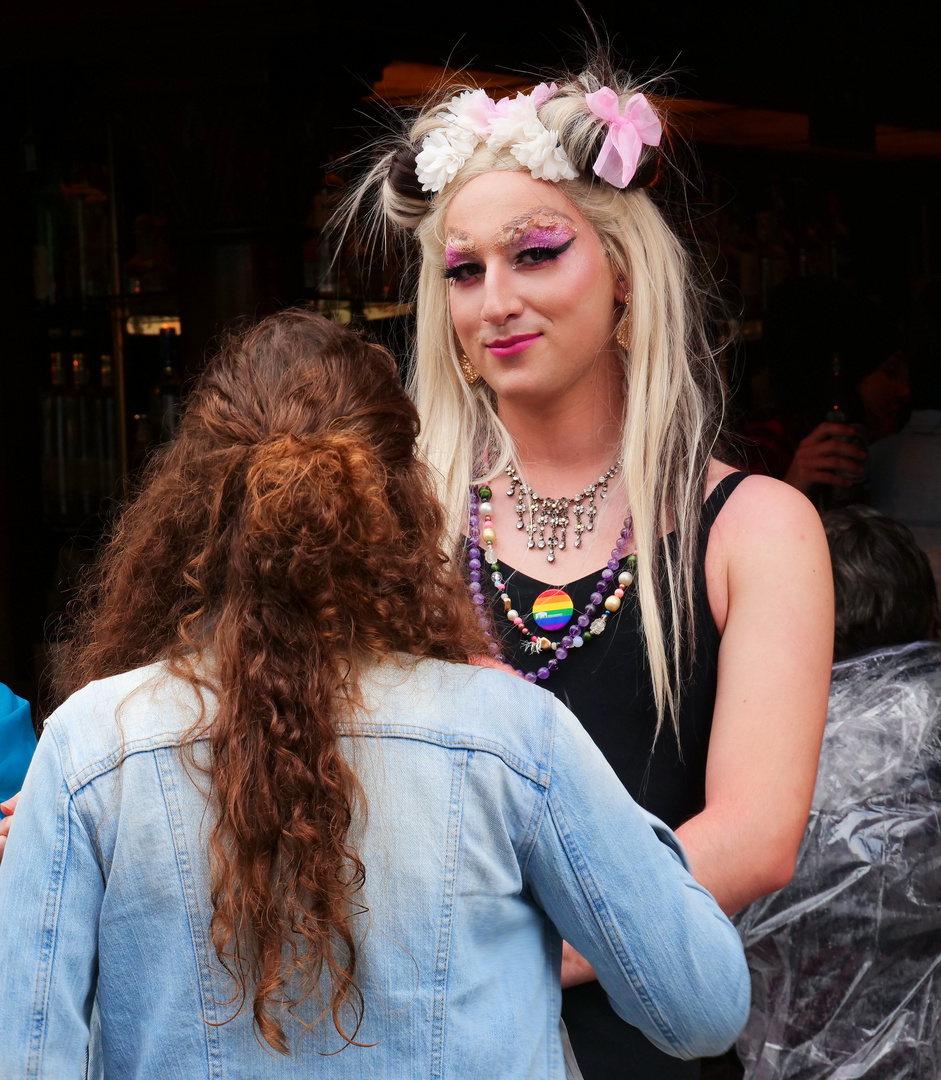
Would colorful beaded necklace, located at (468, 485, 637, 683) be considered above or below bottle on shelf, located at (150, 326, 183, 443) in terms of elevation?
below

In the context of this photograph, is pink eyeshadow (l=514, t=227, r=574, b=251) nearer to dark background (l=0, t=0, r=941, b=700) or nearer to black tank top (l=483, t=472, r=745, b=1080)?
black tank top (l=483, t=472, r=745, b=1080)

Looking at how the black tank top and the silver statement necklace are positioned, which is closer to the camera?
the black tank top

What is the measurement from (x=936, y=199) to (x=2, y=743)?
2.97 meters

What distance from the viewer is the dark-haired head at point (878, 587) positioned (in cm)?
221

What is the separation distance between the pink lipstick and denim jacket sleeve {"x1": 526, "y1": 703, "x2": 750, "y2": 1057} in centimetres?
58

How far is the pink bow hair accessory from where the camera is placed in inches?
54.7

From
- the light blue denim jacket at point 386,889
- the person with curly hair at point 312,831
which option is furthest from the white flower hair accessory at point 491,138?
the light blue denim jacket at point 386,889

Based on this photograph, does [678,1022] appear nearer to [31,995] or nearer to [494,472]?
[31,995]

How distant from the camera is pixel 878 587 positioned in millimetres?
2211

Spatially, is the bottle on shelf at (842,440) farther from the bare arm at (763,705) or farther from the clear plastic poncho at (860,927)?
the bare arm at (763,705)

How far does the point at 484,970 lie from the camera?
90cm

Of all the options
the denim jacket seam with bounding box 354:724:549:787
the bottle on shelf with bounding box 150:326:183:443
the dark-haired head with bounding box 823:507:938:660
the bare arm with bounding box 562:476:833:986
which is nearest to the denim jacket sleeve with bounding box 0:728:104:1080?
the denim jacket seam with bounding box 354:724:549:787

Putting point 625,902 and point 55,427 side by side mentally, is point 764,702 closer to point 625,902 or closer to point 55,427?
point 625,902

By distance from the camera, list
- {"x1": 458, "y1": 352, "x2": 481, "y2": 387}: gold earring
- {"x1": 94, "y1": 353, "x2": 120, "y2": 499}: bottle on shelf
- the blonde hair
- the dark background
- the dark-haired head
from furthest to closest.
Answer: {"x1": 94, "y1": 353, "x2": 120, "y2": 499}: bottle on shelf, the dark background, the dark-haired head, {"x1": 458, "y1": 352, "x2": 481, "y2": 387}: gold earring, the blonde hair
